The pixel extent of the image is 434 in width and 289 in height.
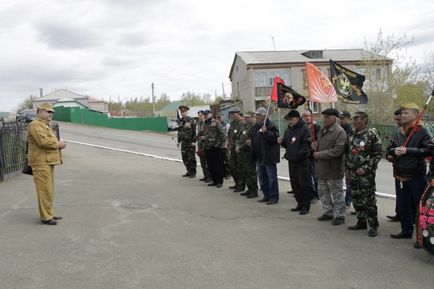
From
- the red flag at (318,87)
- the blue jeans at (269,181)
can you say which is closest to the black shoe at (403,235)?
the red flag at (318,87)

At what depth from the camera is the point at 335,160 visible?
7.12m

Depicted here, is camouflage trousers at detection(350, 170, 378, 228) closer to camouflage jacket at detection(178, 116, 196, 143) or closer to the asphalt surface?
the asphalt surface

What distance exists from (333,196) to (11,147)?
27.9 ft

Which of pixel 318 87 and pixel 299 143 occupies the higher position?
pixel 318 87

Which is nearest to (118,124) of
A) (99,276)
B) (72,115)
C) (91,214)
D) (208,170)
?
(72,115)

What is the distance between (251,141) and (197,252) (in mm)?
3953

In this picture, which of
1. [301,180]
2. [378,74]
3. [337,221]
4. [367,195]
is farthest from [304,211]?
[378,74]

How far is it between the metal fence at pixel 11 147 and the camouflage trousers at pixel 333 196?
7.61 meters

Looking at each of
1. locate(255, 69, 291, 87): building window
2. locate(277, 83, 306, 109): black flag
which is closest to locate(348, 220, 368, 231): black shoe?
locate(277, 83, 306, 109): black flag

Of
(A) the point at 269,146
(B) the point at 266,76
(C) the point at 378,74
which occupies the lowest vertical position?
(A) the point at 269,146

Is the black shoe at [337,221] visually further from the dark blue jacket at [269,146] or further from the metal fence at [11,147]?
the metal fence at [11,147]

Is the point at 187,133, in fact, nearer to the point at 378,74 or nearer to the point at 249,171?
the point at 249,171

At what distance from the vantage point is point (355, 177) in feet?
21.9

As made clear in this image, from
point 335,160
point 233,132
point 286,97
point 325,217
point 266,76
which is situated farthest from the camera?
point 266,76
